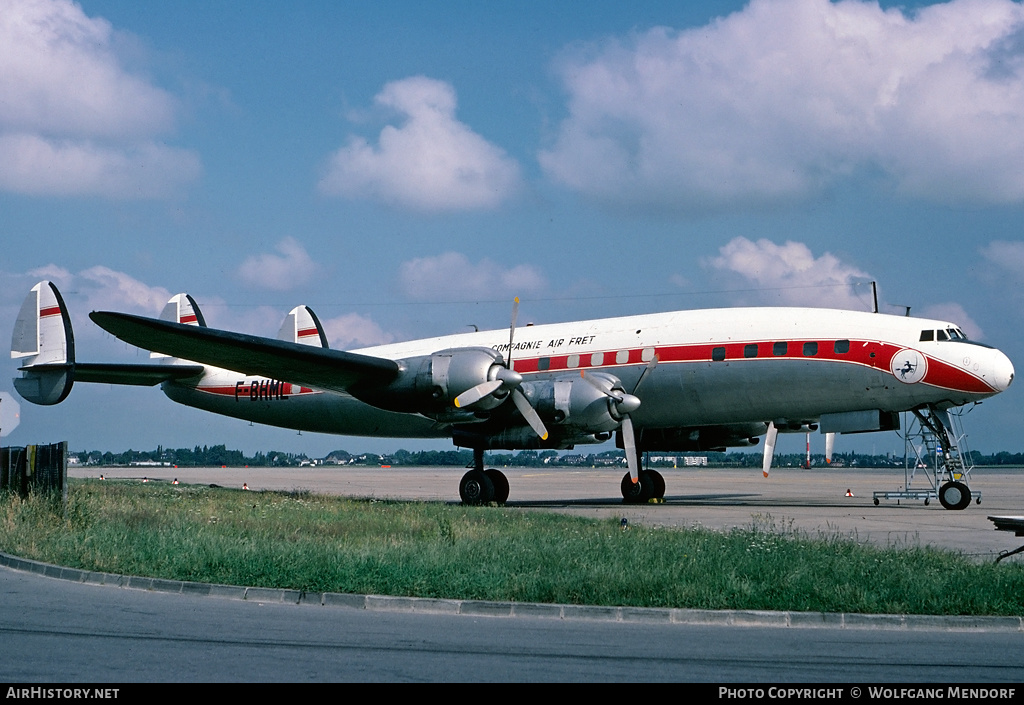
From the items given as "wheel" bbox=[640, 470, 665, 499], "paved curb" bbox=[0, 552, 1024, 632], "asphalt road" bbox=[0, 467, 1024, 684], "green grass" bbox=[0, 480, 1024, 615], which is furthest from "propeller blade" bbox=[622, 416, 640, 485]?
"asphalt road" bbox=[0, 467, 1024, 684]

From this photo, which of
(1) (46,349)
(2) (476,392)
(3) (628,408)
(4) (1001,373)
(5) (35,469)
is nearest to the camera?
(5) (35,469)

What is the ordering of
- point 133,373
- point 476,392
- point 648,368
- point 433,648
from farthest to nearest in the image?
point 133,373 → point 648,368 → point 476,392 → point 433,648

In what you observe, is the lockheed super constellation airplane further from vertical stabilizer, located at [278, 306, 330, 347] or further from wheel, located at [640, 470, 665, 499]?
vertical stabilizer, located at [278, 306, 330, 347]

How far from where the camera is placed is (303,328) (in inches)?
1257

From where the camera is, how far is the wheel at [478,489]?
914 inches

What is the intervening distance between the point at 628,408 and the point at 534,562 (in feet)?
36.8

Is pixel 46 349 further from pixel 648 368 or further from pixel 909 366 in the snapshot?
pixel 909 366

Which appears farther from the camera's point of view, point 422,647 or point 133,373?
point 133,373

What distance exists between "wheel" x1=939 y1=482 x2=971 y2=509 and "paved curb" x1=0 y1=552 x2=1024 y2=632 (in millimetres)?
14028

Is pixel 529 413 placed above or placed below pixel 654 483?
above

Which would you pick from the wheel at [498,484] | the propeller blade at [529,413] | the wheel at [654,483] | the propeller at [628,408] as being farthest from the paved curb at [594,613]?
the wheel at [654,483]

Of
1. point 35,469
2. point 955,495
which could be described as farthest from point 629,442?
point 35,469

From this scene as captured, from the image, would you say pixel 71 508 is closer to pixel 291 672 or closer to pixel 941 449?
pixel 291 672

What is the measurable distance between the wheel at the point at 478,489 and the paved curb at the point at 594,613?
1309 centimetres
